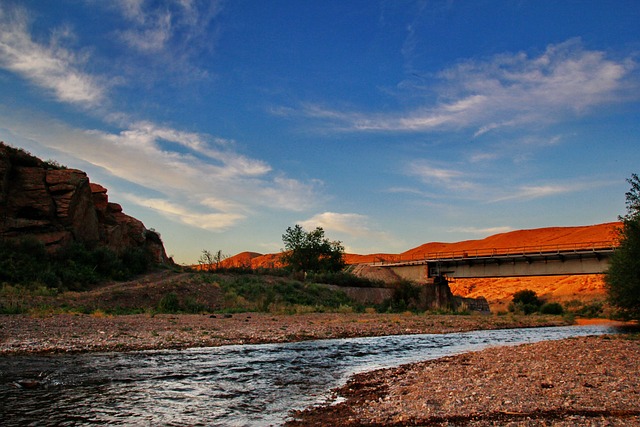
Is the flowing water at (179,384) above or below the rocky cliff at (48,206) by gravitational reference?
below

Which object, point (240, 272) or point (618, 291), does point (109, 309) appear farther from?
point (618, 291)

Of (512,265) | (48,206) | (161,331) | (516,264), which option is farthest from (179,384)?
(512,265)

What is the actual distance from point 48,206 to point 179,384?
38342 mm

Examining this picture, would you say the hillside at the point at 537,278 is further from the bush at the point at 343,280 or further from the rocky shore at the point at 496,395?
the rocky shore at the point at 496,395

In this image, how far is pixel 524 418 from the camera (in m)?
7.53

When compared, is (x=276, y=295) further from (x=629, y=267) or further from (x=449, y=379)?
(x=449, y=379)

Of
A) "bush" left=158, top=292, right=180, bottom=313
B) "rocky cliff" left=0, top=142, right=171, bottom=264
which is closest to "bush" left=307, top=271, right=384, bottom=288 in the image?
"rocky cliff" left=0, top=142, right=171, bottom=264

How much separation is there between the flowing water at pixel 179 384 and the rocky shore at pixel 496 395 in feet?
3.88

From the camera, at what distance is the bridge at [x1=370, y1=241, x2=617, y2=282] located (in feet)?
181

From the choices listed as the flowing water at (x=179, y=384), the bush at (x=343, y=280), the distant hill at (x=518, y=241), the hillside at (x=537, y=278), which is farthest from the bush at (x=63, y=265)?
the distant hill at (x=518, y=241)

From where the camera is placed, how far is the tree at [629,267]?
90.9ft

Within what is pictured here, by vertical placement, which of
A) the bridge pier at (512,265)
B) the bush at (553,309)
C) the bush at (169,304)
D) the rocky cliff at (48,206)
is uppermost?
the rocky cliff at (48,206)

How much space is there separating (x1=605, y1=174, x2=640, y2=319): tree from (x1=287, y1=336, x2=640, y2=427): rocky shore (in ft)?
52.5

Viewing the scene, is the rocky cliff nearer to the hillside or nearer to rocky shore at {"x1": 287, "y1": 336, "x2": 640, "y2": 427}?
the hillside
